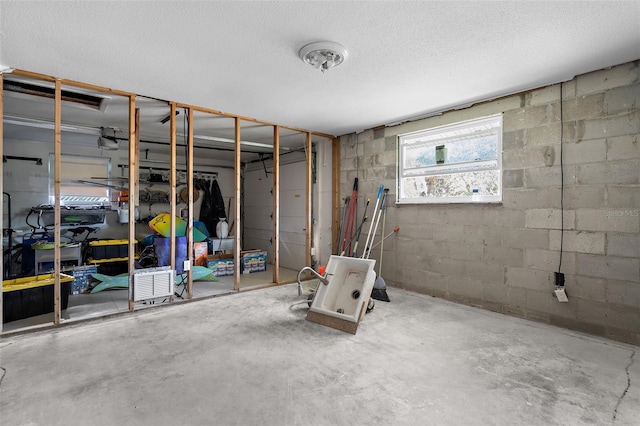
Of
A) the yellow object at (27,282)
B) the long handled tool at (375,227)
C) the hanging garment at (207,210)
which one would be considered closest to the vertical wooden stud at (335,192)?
the long handled tool at (375,227)

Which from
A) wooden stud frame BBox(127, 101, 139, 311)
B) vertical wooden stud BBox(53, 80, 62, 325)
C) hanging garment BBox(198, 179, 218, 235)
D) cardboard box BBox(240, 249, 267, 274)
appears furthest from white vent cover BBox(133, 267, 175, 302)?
hanging garment BBox(198, 179, 218, 235)

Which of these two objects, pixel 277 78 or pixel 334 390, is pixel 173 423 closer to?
pixel 334 390

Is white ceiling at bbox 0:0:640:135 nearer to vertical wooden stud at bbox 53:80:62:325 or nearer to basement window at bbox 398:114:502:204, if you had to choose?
vertical wooden stud at bbox 53:80:62:325

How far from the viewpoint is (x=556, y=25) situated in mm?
2184

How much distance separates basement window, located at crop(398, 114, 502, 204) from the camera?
373 cm

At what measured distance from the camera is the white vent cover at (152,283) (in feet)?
11.8

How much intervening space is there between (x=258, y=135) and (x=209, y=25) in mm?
3386

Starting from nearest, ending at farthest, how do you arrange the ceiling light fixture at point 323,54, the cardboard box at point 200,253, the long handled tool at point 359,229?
the ceiling light fixture at point 323,54
the long handled tool at point 359,229
the cardboard box at point 200,253

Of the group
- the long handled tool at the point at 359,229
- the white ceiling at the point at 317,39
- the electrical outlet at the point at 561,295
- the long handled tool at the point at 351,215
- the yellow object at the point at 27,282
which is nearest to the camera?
the white ceiling at the point at 317,39

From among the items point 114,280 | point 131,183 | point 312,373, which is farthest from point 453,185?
point 114,280

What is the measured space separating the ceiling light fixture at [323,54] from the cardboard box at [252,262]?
3951 mm

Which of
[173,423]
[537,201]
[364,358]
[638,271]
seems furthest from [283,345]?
[638,271]

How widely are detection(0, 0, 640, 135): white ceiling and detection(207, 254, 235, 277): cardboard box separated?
9.58 feet

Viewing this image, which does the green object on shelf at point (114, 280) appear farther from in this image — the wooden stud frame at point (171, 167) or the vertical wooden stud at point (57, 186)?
the vertical wooden stud at point (57, 186)
